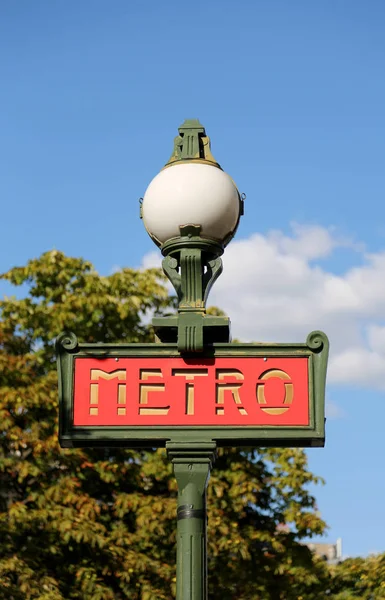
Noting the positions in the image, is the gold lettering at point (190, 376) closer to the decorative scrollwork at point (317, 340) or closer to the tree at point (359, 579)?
the decorative scrollwork at point (317, 340)

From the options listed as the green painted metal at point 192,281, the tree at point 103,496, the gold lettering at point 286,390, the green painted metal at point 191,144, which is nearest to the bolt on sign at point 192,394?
the gold lettering at point 286,390

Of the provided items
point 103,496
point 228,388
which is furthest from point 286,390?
point 103,496

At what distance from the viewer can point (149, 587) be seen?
1772cm

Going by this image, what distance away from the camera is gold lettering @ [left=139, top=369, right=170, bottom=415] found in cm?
504

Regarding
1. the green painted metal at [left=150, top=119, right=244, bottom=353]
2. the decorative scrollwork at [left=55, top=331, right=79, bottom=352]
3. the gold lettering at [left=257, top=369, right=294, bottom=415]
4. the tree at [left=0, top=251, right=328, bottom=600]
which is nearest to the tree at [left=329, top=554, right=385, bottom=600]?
the tree at [left=0, top=251, right=328, bottom=600]

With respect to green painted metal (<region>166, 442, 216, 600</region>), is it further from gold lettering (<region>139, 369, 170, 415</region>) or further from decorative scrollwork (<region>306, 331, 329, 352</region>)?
decorative scrollwork (<region>306, 331, 329, 352</region>)

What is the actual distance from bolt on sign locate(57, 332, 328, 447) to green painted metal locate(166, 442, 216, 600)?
8cm

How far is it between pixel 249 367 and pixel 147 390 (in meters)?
0.55

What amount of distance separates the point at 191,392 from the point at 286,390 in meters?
0.50

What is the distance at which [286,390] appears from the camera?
507 centimetres

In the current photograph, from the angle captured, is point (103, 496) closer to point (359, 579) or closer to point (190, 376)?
point (359, 579)

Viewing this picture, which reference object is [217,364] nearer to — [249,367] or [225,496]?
[249,367]

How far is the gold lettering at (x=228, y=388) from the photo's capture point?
502 cm

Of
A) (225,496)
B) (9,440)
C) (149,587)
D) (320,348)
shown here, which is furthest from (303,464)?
(320,348)
